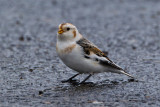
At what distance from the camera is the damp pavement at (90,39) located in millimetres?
5641

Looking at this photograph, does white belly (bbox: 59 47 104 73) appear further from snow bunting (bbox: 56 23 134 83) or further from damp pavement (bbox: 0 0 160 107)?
damp pavement (bbox: 0 0 160 107)

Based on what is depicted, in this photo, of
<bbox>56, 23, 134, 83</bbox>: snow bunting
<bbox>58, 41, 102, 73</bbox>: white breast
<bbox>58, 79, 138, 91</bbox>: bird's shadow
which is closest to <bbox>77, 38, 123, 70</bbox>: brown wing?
<bbox>56, 23, 134, 83</bbox>: snow bunting

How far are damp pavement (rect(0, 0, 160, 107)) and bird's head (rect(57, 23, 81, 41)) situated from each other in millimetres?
713

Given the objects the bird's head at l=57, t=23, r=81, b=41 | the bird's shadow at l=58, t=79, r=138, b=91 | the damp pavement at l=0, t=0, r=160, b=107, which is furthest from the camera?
the bird's head at l=57, t=23, r=81, b=41

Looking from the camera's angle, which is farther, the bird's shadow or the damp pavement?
the bird's shadow

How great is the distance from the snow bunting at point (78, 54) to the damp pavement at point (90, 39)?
0.81 feet

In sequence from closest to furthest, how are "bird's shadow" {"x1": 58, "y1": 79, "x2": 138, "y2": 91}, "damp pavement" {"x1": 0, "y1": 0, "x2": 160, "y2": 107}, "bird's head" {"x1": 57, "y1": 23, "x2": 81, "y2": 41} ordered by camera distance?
1. "damp pavement" {"x1": 0, "y1": 0, "x2": 160, "y2": 107}
2. "bird's shadow" {"x1": 58, "y1": 79, "x2": 138, "y2": 91}
3. "bird's head" {"x1": 57, "y1": 23, "x2": 81, "y2": 41}

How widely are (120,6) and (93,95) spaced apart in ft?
28.5

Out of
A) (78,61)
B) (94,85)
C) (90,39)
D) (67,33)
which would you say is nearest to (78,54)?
(78,61)

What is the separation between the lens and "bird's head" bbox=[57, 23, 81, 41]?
253 inches

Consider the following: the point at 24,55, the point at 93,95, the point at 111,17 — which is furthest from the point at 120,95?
the point at 111,17

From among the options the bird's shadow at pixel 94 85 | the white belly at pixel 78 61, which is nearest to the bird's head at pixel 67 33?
the white belly at pixel 78 61

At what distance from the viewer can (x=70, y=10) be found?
13547mm

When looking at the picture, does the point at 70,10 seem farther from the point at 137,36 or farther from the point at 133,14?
the point at 137,36
